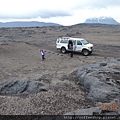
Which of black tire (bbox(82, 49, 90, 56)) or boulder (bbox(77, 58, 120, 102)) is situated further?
black tire (bbox(82, 49, 90, 56))

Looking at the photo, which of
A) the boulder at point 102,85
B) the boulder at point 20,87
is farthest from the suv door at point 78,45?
the boulder at point 20,87

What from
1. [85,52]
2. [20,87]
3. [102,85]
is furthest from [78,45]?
[102,85]

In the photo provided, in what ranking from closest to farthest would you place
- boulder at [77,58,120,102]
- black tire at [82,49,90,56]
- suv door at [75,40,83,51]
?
1. boulder at [77,58,120,102]
2. black tire at [82,49,90,56]
3. suv door at [75,40,83,51]

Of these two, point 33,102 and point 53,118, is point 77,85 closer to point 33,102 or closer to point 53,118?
point 33,102

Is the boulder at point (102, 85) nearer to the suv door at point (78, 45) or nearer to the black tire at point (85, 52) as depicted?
the black tire at point (85, 52)

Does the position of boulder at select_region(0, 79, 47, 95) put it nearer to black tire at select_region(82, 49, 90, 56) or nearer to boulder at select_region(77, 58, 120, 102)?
boulder at select_region(77, 58, 120, 102)

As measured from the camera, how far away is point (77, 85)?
12.6m

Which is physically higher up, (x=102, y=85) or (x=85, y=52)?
(x=102, y=85)

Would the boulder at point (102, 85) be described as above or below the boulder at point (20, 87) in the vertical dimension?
above

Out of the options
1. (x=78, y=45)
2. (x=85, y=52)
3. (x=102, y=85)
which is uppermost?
(x=78, y=45)

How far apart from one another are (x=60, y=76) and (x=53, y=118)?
768 cm

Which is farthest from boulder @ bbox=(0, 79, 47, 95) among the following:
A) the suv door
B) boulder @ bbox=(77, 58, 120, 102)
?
the suv door

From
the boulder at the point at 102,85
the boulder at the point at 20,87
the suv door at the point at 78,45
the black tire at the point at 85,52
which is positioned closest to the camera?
the boulder at the point at 102,85

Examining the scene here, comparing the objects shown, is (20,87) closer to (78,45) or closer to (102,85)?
(102,85)
